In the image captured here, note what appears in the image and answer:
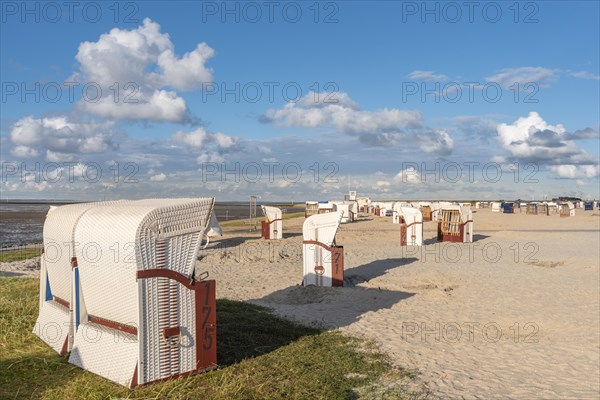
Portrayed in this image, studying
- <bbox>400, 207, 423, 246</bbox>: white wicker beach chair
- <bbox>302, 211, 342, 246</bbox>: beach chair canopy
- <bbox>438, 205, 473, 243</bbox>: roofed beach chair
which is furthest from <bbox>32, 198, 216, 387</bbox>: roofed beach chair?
<bbox>438, 205, 473, 243</bbox>: roofed beach chair

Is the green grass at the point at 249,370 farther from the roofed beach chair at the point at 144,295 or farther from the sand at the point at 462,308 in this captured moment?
the sand at the point at 462,308

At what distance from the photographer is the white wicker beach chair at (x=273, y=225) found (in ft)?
99.6

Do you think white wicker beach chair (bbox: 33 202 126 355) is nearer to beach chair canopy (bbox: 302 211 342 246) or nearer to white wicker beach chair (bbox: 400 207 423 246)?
beach chair canopy (bbox: 302 211 342 246)

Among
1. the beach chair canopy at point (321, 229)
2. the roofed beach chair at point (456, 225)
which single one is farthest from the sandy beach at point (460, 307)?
the roofed beach chair at point (456, 225)

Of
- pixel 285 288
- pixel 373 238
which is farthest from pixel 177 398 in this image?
pixel 373 238

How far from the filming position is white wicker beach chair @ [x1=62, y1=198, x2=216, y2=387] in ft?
20.3

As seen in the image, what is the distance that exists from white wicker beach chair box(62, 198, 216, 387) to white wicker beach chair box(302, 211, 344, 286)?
24.7ft

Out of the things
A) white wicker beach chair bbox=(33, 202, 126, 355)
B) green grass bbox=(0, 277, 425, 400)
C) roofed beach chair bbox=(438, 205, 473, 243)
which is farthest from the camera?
roofed beach chair bbox=(438, 205, 473, 243)

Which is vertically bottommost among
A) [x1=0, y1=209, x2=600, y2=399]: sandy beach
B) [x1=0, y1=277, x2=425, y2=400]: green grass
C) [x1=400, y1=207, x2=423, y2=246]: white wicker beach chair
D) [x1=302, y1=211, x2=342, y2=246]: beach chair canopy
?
[x1=0, y1=209, x2=600, y2=399]: sandy beach

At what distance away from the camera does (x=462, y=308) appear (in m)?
12.6

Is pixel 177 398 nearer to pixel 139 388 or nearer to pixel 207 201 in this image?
pixel 139 388

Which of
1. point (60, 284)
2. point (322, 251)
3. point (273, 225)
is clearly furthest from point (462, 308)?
point (273, 225)

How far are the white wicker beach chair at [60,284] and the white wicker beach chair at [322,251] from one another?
692cm

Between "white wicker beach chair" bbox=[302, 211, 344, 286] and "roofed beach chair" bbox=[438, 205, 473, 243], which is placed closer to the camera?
"white wicker beach chair" bbox=[302, 211, 344, 286]
